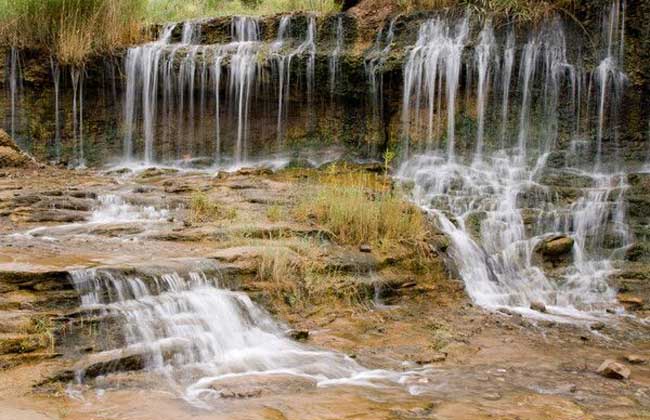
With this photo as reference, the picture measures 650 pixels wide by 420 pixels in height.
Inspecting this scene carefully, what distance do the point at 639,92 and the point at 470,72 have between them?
Answer: 259 cm

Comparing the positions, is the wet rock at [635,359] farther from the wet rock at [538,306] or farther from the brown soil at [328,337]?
the wet rock at [538,306]

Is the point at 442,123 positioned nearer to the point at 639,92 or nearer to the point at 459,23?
the point at 459,23

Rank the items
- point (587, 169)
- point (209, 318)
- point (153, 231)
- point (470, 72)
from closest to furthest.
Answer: point (209, 318)
point (153, 231)
point (587, 169)
point (470, 72)

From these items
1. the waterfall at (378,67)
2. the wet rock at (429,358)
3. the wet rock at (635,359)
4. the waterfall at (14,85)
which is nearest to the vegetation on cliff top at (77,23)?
the waterfall at (14,85)

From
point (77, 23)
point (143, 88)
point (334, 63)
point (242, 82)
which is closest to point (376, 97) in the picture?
point (334, 63)

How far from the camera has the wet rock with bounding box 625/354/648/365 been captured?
4.99 metres

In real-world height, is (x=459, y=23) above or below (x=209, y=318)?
above

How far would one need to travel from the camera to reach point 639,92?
9602mm

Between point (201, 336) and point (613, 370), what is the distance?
3.07 metres

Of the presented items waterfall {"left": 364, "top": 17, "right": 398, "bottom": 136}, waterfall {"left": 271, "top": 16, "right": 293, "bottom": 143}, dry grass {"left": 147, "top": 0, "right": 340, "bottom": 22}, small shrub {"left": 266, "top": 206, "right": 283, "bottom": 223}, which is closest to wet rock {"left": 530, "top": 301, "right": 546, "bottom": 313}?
small shrub {"left": 266, "top": 206, "right": 283, "bottom": 223}

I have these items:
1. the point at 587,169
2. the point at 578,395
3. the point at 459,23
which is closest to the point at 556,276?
the point at 587,169

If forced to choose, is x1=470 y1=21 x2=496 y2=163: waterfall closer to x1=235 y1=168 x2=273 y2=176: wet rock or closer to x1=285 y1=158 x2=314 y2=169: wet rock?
x1=285 y1=158 x2=314 y2=169: wet rock

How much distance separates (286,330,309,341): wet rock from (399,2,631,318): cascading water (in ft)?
7.61

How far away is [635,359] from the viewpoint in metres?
5.01
